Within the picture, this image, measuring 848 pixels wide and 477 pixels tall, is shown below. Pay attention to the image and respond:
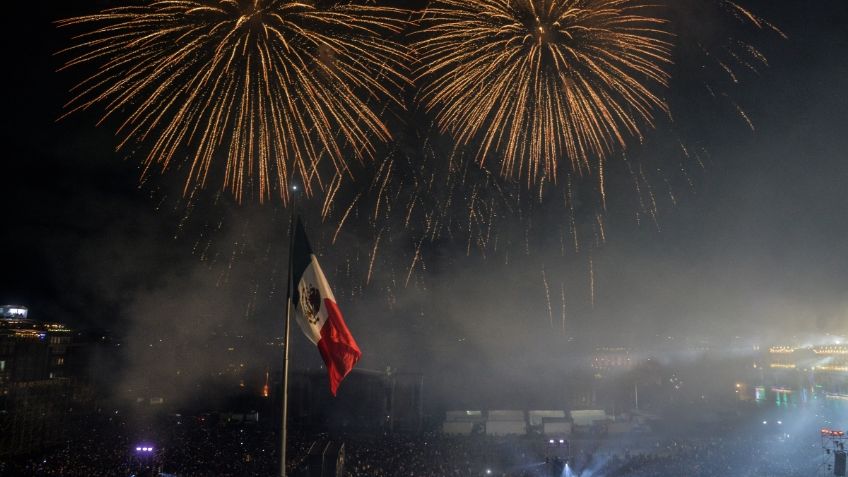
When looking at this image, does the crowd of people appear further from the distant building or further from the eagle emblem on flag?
the eagle emblem on flag

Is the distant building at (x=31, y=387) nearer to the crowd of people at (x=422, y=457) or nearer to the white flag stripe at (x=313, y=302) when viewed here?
the crowd of people at (x=422, y=457)

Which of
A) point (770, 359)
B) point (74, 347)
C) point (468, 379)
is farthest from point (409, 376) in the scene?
point (770, 359)

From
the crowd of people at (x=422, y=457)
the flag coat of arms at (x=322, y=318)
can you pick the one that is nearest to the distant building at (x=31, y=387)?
the crowd of people at (x=422, y=457)

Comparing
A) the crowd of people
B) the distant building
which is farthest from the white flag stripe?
the distant building

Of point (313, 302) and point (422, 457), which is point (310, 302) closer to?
point (313, 302)

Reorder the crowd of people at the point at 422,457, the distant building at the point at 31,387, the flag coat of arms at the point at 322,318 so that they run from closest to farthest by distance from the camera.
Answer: the flag coat of arms at the point at 322,318
the crowd of people at the point at 422,457
the distant building at the point at 31,387

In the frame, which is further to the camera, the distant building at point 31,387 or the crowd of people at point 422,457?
the distant building at point 31,387
